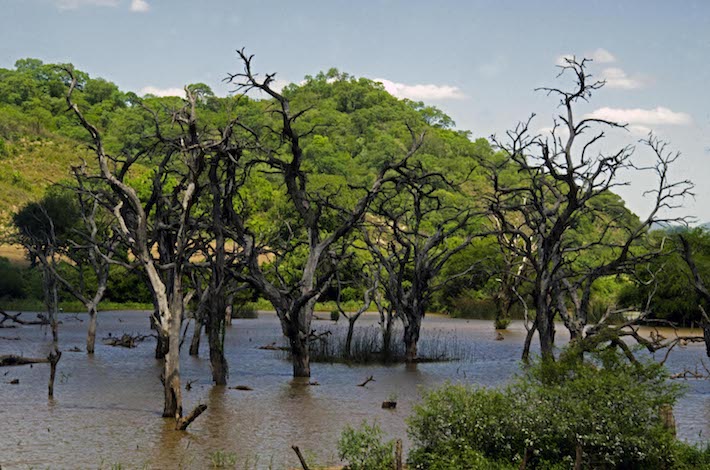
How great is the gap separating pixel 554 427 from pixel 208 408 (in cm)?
941

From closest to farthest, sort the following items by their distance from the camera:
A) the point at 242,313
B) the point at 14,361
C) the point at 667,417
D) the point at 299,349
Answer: the point at 667,417 → the point at 299,349 → the point at 14,361 → the point at 242,313

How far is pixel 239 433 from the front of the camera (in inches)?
688

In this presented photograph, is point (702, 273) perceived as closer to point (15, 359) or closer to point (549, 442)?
point (15, 359)

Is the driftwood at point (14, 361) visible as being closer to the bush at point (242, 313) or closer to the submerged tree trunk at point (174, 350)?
the submerged tree trunk at point (174, 350)

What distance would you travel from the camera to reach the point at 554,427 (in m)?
13.1

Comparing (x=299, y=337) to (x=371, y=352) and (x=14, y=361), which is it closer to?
(x=371, y=352)

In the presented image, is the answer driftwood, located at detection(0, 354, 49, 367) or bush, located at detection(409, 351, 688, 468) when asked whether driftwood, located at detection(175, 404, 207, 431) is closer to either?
bush, located at detection(409, 351, 688, 468)

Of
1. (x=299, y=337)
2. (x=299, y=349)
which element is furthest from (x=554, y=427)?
(x=299, y=349)

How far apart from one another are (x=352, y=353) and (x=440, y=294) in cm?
3907

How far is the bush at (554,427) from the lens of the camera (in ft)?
41.9

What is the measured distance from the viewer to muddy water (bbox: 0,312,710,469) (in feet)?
50.3

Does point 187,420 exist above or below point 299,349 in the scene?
below

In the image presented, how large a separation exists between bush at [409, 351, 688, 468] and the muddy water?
2.36 meters

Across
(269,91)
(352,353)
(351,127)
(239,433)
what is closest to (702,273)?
(352,353)
